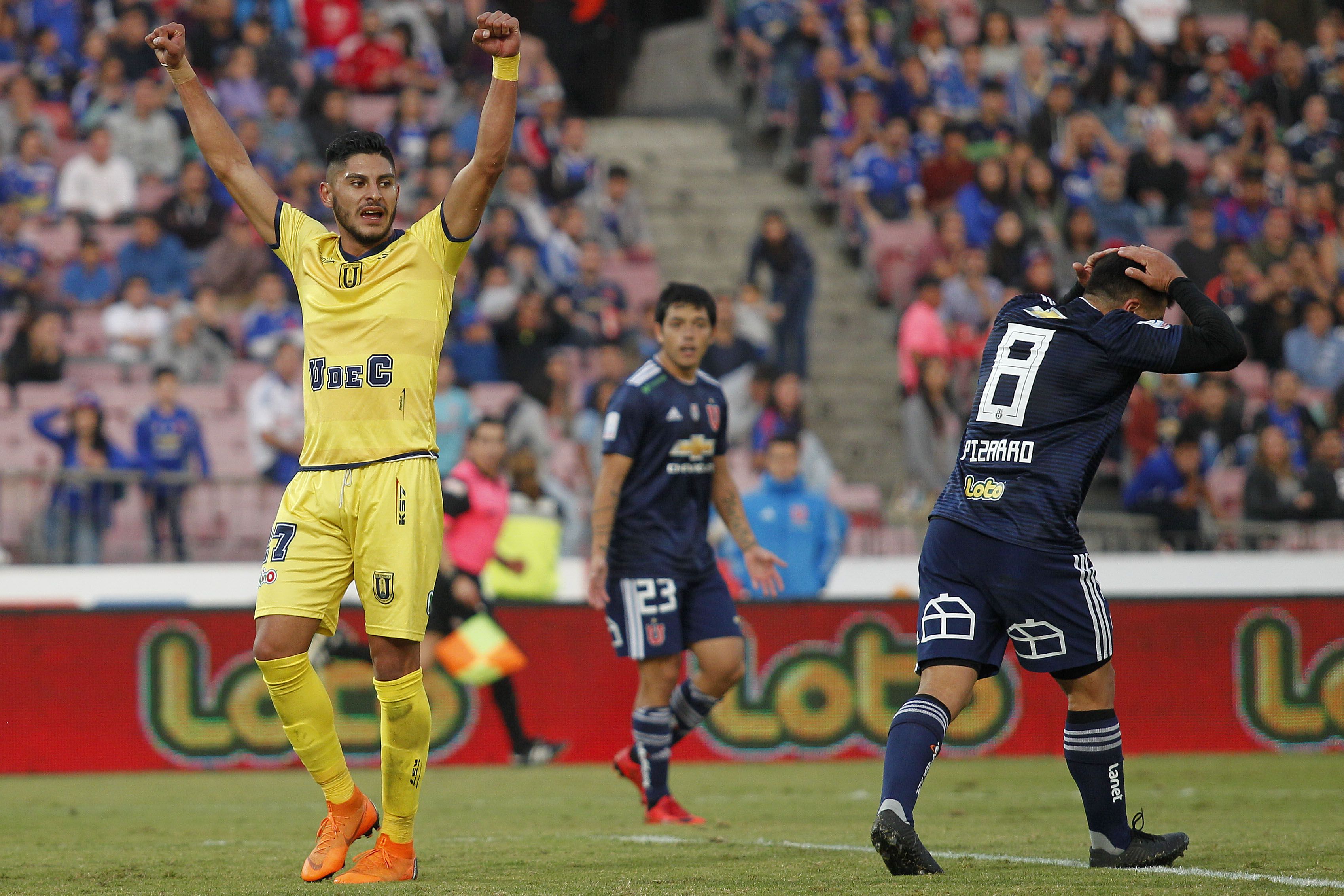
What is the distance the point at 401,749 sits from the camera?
609 centimetres

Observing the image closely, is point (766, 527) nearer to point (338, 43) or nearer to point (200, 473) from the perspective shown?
point (200, 473)

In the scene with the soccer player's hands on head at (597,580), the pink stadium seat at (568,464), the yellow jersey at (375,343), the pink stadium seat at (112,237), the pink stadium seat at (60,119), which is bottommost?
the soccer player's hands on head at (597,580)

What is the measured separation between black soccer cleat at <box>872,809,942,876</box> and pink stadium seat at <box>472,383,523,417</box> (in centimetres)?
1033

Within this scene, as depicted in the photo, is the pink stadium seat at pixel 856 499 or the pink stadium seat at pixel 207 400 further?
the pink stadium seat at pixel 856 499

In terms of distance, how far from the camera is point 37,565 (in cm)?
1327

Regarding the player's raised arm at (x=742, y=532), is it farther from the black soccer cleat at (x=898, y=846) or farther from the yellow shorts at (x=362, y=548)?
the black soccer cleat at (x=898, y=846)

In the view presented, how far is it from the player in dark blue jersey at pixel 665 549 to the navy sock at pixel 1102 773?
2.44 meters

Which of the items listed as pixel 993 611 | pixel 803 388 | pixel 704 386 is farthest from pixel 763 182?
pixel 993 611

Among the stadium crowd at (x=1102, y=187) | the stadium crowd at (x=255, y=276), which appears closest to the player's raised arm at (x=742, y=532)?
the stadium crowd at (x=255, y=276)

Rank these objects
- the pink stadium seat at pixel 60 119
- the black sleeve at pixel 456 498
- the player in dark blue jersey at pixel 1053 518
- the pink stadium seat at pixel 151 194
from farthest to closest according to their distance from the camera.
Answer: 1. the pink stadium seat at pixel 60 119
2. the pink stadium seat at pixel 151 194
3. the black sleeve at pixel 456 498
4. the player in dark blue jersey at pixel 1053 518

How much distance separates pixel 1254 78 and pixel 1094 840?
18.5 m

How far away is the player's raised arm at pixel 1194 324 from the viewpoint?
5.80 m

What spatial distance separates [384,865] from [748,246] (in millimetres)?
14712

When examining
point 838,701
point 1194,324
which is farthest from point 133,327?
point 1194,324
